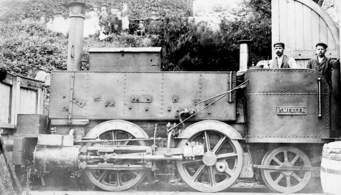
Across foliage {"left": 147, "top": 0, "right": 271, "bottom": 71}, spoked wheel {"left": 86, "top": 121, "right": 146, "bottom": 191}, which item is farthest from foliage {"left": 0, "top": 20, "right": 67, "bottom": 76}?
spoked wheel {"left": 86, "top": 121, "right": 146, "bottom": 191}

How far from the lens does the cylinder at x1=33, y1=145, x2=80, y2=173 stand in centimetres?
596

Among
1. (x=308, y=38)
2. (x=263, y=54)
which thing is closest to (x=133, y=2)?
(x=263, y=54)

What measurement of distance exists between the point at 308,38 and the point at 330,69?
5.55ft

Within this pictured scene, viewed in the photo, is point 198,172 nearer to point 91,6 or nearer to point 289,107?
point 289,107

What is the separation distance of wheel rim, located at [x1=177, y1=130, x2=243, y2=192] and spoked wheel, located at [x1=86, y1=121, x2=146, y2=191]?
0.70m

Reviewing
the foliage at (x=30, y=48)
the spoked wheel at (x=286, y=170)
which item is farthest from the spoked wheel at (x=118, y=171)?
the foliage at (x=30, y=48)

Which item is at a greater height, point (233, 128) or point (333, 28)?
point (333, 28)

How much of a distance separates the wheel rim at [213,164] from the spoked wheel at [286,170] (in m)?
0.47

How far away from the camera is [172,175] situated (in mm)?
6434

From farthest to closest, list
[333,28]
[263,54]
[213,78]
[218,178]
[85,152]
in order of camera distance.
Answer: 1. [263,54]
2. [333,28]
3. [218,178]
4. [213,78]
5. [85,152]

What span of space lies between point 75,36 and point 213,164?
134 inches

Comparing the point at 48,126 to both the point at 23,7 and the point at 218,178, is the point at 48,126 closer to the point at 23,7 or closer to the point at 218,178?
the point at 218,178

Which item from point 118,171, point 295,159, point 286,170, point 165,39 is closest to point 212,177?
point 286,170

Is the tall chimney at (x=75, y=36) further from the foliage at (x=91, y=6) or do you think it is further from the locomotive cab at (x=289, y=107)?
the foliage at (x=91, y=6)
